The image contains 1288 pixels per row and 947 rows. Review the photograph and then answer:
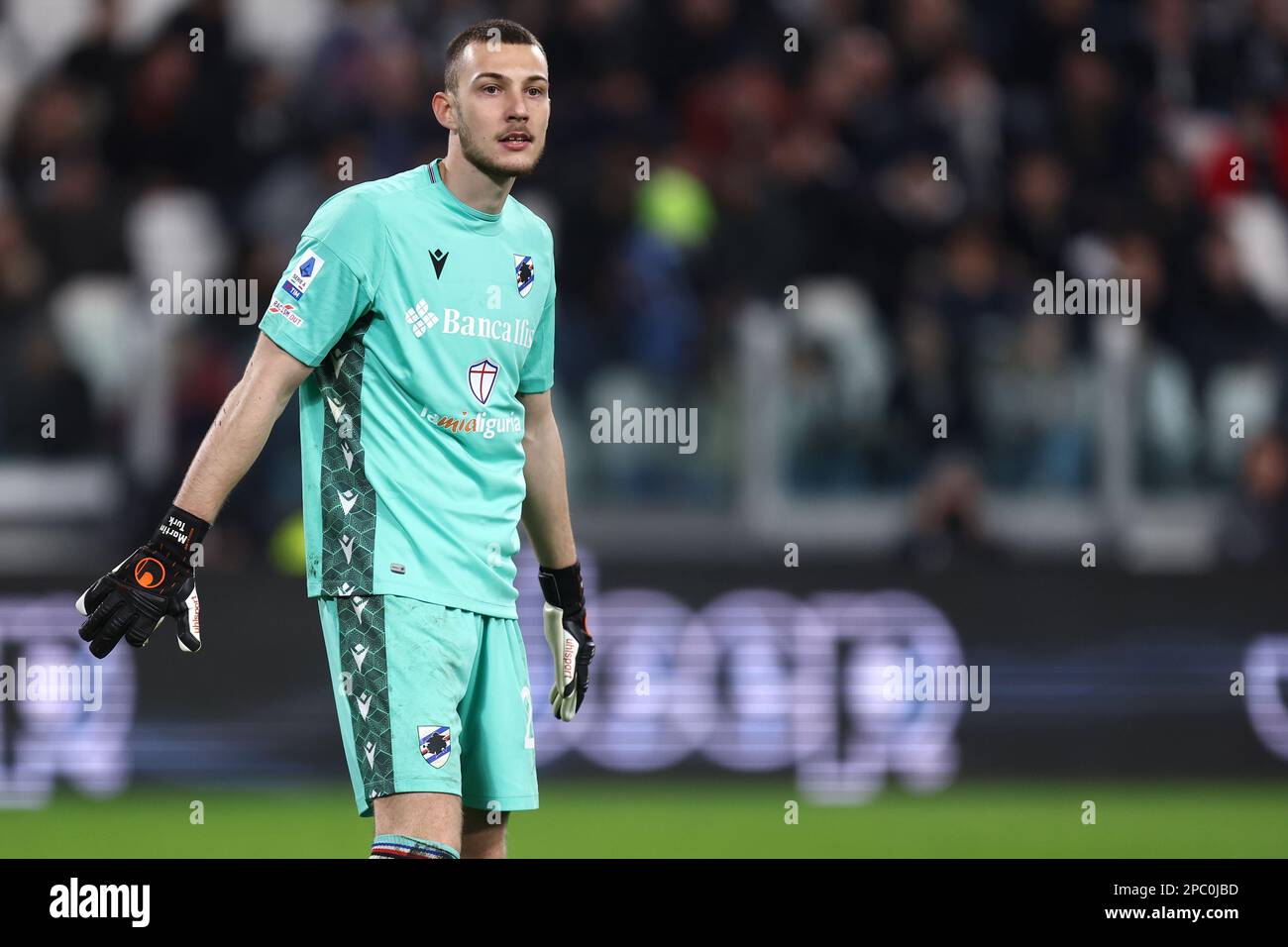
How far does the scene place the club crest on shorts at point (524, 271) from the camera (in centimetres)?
510

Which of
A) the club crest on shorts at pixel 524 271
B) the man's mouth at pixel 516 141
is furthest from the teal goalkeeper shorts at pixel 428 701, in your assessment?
the man's mouth at pixel 516 141

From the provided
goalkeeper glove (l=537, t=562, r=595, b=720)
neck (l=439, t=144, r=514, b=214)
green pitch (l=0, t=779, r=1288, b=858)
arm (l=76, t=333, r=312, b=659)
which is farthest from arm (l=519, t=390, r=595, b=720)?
green pitch (l=0, t=779, r=1288, b=858)

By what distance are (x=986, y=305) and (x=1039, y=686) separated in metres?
1.99

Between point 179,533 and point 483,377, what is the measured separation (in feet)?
2.69

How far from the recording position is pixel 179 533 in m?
4.56

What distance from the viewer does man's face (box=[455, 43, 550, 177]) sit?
4.91 meters

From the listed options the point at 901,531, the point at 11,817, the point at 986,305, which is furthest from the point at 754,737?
the point at 11,817

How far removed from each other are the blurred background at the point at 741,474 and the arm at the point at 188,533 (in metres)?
4.71

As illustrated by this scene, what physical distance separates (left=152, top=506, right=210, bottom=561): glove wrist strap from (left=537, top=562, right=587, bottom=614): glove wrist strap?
1.19 metres

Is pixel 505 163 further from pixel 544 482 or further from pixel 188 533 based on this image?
pixel 188 533

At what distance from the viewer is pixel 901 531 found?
1055 cm

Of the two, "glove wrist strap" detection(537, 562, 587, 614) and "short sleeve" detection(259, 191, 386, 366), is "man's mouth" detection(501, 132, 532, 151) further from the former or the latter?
"glove wrist strap" detection(537, 562, 587, 614)

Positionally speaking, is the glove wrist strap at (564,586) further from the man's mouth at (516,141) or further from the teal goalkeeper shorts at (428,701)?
the man's mouth at (516,141)

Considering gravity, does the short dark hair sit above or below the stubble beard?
above
